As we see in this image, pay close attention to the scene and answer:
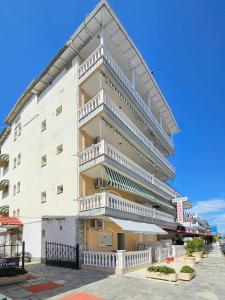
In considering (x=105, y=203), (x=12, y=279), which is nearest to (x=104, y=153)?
(x=105, y=203)

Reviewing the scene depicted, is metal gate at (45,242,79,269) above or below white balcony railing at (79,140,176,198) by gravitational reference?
below

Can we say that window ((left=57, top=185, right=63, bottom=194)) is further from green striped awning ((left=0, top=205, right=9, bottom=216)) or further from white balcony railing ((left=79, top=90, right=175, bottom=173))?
green striped awning ((left=0, top=205, right=9, bottom=216))

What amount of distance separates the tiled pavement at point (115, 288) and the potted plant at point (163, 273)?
18.6 inches

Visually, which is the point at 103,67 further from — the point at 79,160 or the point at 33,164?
the point at 33,164

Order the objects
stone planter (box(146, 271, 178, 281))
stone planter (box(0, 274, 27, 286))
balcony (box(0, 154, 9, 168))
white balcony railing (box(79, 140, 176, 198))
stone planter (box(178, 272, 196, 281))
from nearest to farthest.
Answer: stone planter (box(0, 274, 27, 286)) < stone planter (box(146, 271, 178, 281)) < stone planter (box(178, 272, 196, 281)) < white balcony railing (box(79, 140, 176, 198)) < balcony (box(0, 154, 9, 168))

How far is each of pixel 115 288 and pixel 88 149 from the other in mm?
9914

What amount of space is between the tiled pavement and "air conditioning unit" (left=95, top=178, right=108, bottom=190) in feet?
22.5

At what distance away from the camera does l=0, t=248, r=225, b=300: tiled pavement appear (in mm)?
11602

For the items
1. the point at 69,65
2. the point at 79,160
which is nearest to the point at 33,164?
the point at 79,160

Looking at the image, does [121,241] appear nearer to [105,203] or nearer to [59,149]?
[105,203]

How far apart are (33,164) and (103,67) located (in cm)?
1231

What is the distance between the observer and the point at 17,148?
3234 cm

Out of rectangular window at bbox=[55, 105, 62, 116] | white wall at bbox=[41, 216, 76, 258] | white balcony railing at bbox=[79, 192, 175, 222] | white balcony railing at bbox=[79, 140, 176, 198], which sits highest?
rectangular window at bbox=[55, 105, 62, 116]

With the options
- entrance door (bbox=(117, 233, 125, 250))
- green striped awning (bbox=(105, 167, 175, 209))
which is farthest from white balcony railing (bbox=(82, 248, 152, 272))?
entrance door (bbox=(117, 233, 125, 250))
